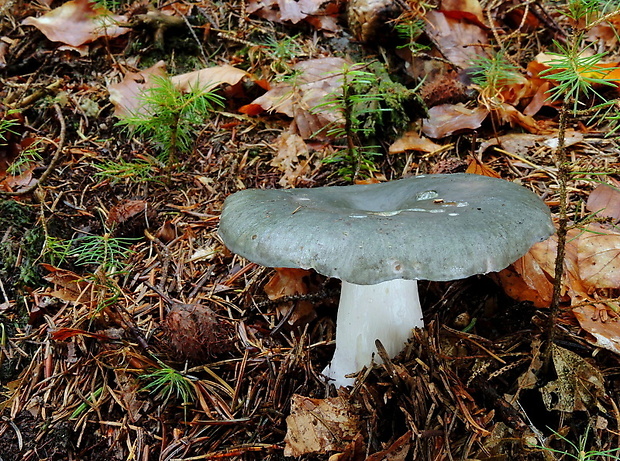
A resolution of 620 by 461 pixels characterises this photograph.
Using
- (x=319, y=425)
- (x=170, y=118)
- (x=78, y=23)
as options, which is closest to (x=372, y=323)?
(x=319, y=425)

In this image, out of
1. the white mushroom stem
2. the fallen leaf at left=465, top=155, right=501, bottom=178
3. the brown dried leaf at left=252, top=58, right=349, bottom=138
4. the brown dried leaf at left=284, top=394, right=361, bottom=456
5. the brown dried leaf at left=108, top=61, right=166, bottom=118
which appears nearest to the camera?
the brown dried leaf at left=284, top=394, right=361, bottom=456

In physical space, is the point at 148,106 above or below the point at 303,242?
below

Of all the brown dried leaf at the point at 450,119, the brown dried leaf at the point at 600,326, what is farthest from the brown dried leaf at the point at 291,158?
the brown dried leaf at the point at 600,326

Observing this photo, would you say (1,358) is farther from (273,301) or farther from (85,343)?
(273,301)

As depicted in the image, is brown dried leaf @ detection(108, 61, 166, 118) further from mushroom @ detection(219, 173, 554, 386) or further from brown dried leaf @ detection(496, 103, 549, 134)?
brown dried leaf @ detection(496, 103, 549, 134)

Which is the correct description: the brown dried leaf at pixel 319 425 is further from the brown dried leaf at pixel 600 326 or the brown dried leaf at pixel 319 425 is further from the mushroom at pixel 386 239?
the brown dried leaf at pixel 600 326

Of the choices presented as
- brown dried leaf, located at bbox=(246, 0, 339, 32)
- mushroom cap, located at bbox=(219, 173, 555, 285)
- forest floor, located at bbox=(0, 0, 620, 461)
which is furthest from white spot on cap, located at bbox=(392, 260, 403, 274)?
brown dried leaf, located at bbox=(246, 0, 339, 32)

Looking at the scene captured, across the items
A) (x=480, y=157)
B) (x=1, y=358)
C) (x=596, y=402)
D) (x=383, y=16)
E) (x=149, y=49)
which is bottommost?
(x=1, y=358)

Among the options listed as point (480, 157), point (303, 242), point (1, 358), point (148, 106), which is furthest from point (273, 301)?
point (148, 106)
